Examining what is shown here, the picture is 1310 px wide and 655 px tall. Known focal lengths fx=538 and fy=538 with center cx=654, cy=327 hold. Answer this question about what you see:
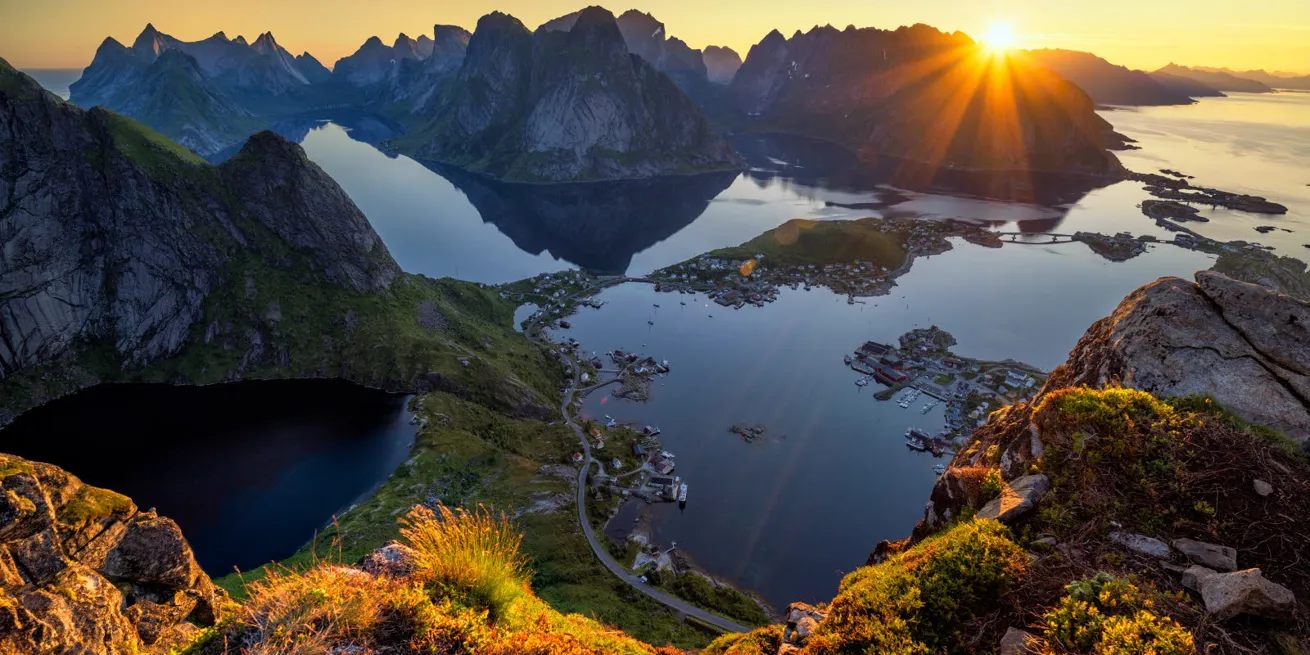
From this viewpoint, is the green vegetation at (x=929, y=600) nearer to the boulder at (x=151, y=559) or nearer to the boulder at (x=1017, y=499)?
the boulder at (x=1017, y=499)

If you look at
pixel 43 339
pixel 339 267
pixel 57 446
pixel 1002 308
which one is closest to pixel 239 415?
pixel 57 446

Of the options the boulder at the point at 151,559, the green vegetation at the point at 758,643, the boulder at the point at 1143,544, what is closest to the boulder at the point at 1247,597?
the boulder at the point at 1143,544

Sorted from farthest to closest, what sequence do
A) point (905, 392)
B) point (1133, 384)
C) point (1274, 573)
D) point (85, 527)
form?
point (905, 392) → point (1133, 384) → point (85, 527) → point (1274, 573)

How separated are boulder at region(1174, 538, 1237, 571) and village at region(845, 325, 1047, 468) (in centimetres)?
7936

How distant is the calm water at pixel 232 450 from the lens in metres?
61.6

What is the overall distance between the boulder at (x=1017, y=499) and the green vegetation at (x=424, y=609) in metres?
7.94

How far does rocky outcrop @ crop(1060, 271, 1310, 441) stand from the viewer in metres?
11.0

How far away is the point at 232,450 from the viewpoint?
73125mm

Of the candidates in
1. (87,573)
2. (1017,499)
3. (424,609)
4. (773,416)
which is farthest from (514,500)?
(1017,499)

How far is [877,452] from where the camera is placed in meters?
81.8

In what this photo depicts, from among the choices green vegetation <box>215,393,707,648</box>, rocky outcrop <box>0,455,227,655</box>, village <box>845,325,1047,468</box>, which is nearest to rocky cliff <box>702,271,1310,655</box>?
rocky outcrop <box>0,455,227,655</box>

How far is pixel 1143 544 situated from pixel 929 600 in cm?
383

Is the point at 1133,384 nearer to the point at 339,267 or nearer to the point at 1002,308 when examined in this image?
the point at 339,267

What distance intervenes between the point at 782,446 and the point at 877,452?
14.2m
